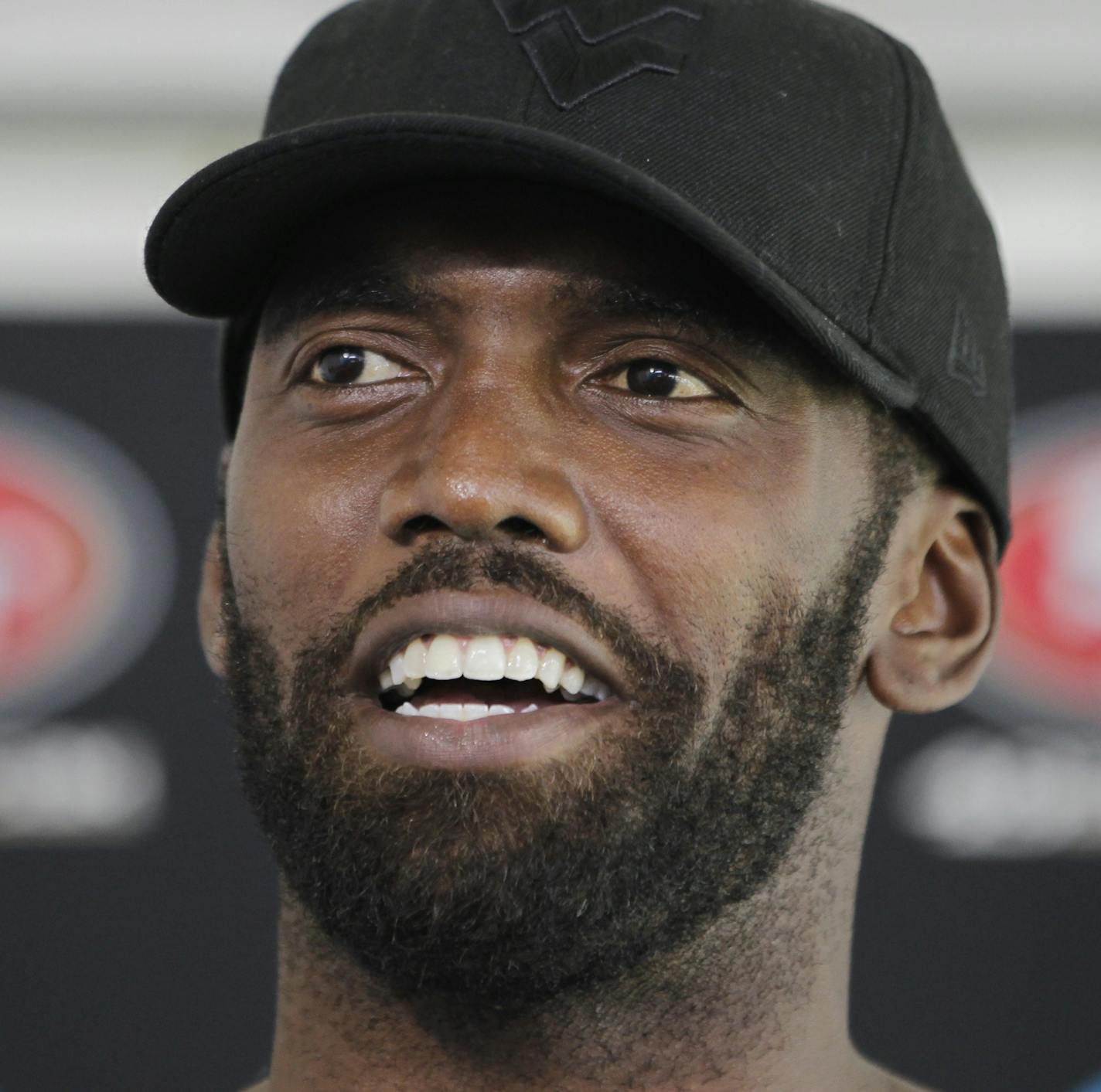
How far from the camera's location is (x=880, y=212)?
1.15 meters

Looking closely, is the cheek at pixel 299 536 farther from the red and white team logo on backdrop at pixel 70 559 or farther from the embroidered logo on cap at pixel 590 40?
the red and white team logo on backdrop at pixel 70 559

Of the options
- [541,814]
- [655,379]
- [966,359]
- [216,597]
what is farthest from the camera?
[216,597]

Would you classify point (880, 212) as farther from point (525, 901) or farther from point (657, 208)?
point (525, 901)

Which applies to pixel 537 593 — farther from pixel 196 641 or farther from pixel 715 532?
pixel 196 641

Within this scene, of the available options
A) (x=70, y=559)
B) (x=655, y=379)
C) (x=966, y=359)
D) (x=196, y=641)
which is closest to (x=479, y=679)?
(x=655, y=379)

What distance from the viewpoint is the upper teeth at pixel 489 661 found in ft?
3.40

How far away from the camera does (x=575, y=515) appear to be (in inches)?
41.1

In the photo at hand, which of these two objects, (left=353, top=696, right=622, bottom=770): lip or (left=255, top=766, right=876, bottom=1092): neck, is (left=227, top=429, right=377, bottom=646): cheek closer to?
(left=353, top=696, right=622, bottom=770): lip

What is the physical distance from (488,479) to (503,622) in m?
0.09

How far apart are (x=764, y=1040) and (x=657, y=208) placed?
56 cm

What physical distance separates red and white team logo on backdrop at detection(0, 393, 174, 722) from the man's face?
3.58ft

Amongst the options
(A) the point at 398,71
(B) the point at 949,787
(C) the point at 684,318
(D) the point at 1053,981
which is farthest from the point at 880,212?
(D) the point at 1053,981

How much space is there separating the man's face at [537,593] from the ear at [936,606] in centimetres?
5

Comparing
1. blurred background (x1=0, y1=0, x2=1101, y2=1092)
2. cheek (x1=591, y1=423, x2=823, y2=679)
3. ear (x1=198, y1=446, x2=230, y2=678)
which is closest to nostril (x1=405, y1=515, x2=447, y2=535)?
cheek (x1=591, y1=423, x2=823, y2=679)
